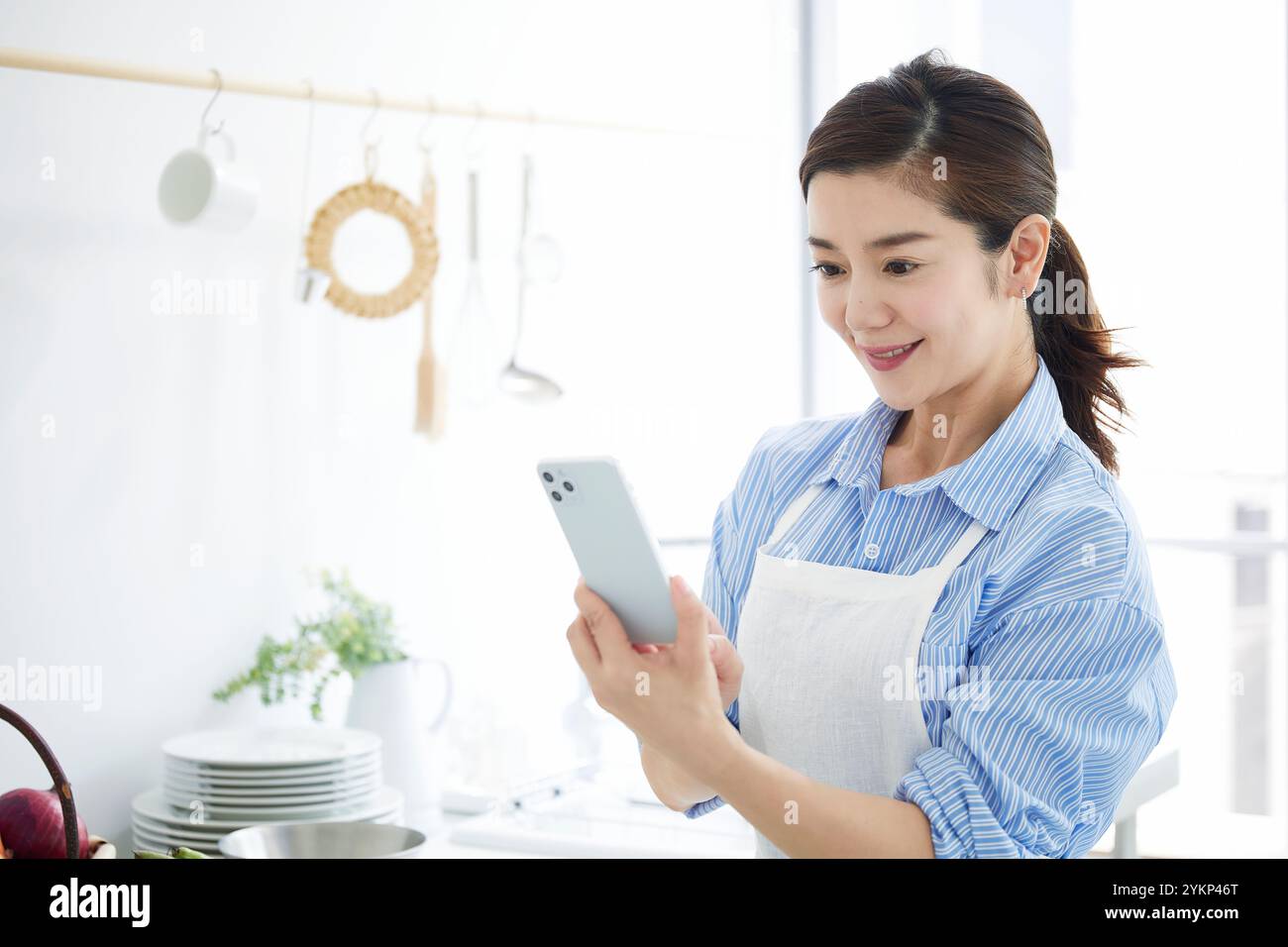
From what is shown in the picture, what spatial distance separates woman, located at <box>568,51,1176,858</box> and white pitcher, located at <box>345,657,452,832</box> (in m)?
0.75

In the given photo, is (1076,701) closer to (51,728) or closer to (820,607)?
(820,607)

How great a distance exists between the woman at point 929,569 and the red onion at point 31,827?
508 millimetres

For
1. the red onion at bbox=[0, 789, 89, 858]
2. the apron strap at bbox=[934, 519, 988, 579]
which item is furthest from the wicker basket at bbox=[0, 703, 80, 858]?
the apron strap at bbox=[934, 519, 988, 579]

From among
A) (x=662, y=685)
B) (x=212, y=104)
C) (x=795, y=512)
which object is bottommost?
(x=662, y=685)

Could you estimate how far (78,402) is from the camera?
1664 mm

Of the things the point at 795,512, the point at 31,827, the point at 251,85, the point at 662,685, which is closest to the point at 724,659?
the point at 662,685

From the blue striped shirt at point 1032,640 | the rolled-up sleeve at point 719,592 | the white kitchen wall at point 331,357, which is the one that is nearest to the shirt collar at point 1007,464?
the blue striped shirt at point 1032,640

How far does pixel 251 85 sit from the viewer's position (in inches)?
66.9

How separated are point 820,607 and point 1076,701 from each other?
261 mm

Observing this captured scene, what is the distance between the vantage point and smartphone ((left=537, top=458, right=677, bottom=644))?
785mm

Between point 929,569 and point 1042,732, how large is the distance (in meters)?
0.20

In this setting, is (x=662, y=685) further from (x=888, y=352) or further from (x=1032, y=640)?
(x=888, y=352)
